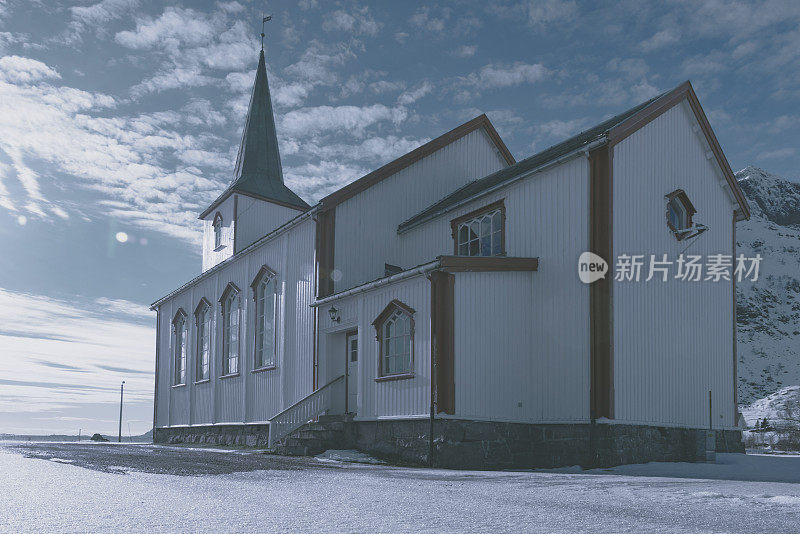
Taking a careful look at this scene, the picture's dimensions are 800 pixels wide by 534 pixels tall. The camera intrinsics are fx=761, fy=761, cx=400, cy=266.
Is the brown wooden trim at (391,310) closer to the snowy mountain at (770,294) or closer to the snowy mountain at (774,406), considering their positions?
the snowy mountain at (774,406)

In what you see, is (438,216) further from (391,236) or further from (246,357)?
(246,357)

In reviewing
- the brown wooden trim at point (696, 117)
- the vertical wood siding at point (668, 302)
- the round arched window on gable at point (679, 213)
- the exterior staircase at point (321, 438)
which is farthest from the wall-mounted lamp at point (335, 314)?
the round arched window on gable at point (679, 213)

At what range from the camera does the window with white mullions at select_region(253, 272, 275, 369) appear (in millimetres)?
22719

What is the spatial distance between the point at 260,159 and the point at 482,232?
49.7 feet

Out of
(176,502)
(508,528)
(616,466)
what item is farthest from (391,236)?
(508,528)

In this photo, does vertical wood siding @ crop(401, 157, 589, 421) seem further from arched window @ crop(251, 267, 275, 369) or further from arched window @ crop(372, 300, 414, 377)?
arched window @ crop(251, 267, 275, 369)

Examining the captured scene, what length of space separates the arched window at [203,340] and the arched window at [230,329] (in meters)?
1.53

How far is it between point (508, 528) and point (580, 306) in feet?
34.4

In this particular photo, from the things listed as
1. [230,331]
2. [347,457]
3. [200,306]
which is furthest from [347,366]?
[200,306]

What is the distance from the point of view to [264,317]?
23312mm

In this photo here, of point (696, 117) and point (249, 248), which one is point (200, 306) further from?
point (696, 117)

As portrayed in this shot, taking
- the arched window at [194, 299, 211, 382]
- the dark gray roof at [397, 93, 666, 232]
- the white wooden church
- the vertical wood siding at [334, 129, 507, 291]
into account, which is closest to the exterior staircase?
the white wooden church

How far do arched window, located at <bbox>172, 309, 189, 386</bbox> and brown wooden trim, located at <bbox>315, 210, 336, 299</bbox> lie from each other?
11.8 meters

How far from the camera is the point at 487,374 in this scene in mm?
15648
